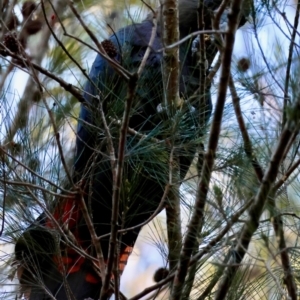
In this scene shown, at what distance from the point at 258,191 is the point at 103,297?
456 mm

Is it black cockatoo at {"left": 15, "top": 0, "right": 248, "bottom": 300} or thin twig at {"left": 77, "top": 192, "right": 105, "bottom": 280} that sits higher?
black cockatoo at {"left": 15, "top": 0, "right": 248, "bottom": 300}

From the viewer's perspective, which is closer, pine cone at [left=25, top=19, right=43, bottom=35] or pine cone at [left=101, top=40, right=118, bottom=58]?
pine cone at [left=101, top=40, right=118, bottom=58]

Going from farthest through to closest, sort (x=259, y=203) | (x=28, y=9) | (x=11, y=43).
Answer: (x=28, y=9)
(x=11, y=43)
(x=259, y=203)

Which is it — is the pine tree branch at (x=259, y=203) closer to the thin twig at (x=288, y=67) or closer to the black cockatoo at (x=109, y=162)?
the thin twig at (x=288, y=67)

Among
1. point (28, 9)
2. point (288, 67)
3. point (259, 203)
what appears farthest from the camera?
point (28, 9)

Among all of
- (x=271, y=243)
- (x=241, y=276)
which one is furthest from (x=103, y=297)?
(x=271, y=243)

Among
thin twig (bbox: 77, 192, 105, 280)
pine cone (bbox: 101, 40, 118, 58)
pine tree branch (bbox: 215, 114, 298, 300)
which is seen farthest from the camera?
pine cone (bbox: 101, 40, 118, 58)

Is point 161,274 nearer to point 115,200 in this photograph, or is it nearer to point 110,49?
point 115,200

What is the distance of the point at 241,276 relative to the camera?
1.40 m

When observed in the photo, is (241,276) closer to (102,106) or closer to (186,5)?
(102,106)

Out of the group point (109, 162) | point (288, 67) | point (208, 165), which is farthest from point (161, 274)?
point (288, 67)

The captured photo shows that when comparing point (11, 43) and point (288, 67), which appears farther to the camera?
point (11, 43)

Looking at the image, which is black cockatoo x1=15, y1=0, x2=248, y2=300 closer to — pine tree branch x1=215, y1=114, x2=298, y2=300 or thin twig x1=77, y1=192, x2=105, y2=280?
thin twig x1=77, y1=192, x2=105, y2=280

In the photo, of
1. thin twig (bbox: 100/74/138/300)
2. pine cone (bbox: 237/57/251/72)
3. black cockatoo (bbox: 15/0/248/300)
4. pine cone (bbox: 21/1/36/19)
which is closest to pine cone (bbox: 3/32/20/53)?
black cockatoo (bbox: 15/0/248/300)
